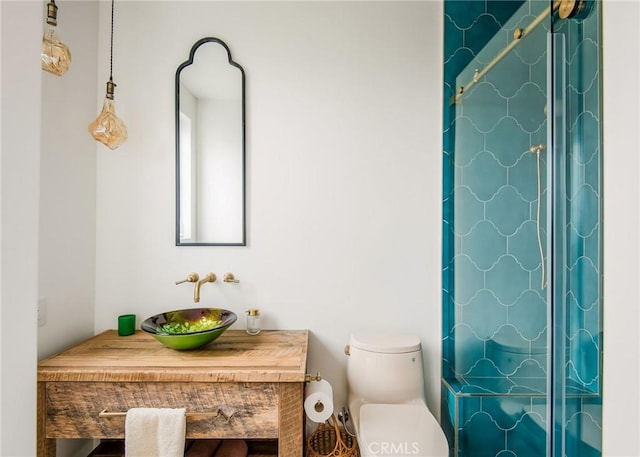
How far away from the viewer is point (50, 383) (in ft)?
3.93

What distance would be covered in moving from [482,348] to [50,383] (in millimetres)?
1605

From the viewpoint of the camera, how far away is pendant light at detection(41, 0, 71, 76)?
1179 millimetres

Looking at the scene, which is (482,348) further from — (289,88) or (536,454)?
(289,88)

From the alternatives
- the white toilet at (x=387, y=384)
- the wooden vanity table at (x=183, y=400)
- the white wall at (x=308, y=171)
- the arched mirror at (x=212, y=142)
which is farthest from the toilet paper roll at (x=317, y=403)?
the arched mirror at (x=212, y=142)

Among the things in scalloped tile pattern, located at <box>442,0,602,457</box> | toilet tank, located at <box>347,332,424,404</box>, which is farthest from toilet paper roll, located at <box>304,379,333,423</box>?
scalloped tile pattern, located at <box>442,0,602,457</box>

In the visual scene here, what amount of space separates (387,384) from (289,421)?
1.68 feet

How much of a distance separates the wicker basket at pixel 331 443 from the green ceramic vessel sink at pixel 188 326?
0.56 meters

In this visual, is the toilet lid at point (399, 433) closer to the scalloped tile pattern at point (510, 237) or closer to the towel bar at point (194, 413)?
→ the scalloped tile pattern at point (510, 237)

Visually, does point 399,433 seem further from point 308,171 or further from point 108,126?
point 108,126

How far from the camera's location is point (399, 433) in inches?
51.3

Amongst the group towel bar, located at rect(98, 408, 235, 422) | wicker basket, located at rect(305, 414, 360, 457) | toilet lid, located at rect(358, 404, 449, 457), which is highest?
towel bar, located at rect(98, 408, 235, 422)

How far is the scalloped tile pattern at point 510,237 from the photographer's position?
2.87 feet

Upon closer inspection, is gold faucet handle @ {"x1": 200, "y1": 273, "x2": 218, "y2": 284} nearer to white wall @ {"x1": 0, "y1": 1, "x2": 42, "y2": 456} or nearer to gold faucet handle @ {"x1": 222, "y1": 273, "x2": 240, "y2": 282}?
gold faucet handle @ {"x1": 222, "y1": 273, "x2": 240, "y2": 282}

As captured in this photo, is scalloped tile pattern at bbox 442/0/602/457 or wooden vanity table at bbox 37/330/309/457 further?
wooden vanity table at bbox 37/330/309/457
